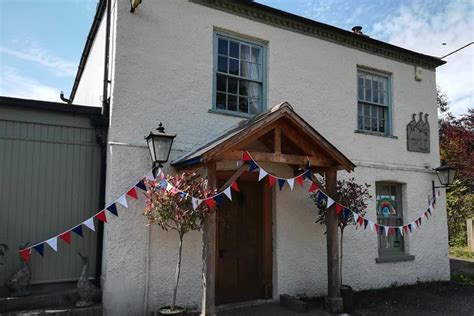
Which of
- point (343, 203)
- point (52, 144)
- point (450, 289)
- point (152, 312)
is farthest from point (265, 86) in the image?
point (450, 289)

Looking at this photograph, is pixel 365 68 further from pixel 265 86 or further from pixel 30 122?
pixel 30 122

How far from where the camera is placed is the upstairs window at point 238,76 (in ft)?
25.2

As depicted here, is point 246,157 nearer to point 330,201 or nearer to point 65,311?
point 330,201

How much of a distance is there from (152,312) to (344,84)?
6570mm

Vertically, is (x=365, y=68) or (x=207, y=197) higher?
(x=365, y=68)

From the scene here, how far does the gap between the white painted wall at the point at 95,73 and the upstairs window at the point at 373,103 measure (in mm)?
6078

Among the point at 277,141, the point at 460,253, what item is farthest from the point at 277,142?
the point at 460,253

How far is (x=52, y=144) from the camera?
6.38 m

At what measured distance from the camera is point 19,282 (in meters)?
5.72

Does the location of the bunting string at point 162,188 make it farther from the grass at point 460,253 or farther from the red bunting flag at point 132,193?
the grass at point 460,253

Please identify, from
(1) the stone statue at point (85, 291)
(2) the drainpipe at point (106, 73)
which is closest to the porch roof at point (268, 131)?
(2) the drainpipe at point (106, 73)

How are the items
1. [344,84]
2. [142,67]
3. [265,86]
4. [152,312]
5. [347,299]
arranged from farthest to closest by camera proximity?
1. [344,84]
2. [265,86]
3. [347,299]
4. [142,67]
5. [152,312]

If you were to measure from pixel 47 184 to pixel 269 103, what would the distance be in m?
4.50

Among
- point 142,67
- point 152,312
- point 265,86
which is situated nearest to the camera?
point 152,312
